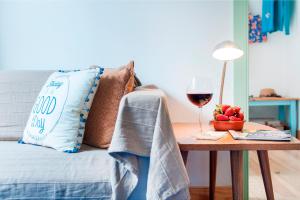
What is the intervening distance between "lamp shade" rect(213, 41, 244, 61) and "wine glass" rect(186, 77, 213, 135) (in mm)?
160

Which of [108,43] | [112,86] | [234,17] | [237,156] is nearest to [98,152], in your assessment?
[112,86]

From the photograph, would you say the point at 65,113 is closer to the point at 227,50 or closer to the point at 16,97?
the point at 16,97

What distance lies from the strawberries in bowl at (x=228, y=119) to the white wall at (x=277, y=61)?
30.2 inches

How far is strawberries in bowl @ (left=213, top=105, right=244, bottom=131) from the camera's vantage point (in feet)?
3.69

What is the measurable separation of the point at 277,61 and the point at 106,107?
1.36m

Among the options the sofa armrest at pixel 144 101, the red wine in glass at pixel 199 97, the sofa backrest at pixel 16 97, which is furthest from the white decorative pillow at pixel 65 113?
the red wine in glass at pixel 199 97

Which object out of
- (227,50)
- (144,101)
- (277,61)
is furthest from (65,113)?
(277,61)

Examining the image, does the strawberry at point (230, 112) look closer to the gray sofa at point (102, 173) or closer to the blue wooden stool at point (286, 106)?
the gray sofa at point (102, 173)

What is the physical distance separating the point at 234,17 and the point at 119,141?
43.5 inches

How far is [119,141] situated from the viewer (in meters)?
0.83

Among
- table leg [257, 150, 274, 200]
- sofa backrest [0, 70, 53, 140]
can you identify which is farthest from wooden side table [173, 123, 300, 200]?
sofa backrest [0, 70, 53, 140]

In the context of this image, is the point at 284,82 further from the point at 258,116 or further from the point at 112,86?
the point at 112,86

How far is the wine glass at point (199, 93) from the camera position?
1.05 meters

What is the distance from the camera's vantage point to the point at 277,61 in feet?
6.22
